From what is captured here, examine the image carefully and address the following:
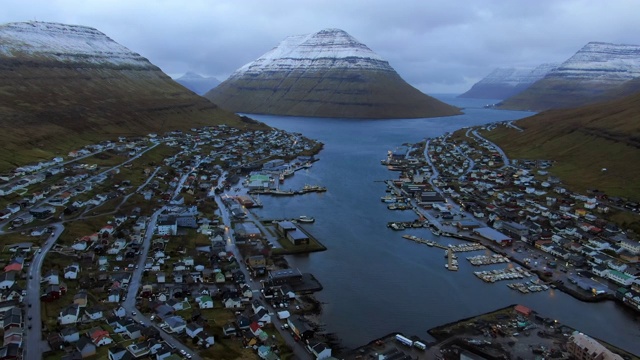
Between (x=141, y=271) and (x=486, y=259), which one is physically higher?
(x=141, y=271)

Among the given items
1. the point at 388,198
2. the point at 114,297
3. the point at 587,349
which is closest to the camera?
the point at 587,349

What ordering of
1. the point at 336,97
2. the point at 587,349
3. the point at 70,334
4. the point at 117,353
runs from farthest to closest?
the point at 336,97
the point at 70,334
the point at 587,349
the point at 117,353

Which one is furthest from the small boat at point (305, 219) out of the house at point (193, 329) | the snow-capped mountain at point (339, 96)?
the snow-capped mountain at point (339, 96)

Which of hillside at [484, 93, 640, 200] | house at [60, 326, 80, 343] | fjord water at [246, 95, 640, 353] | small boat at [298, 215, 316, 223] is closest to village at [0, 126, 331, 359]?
house at [60, 326, 80, 343]

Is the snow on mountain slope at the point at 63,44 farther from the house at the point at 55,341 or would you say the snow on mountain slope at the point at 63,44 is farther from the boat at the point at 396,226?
the house at the point at 55,341

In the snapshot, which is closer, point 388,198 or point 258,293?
point 258,293

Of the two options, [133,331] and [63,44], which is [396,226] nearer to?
[133,331]

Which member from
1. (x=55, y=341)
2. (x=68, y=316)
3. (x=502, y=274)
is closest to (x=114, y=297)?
(x=68, y=316)
